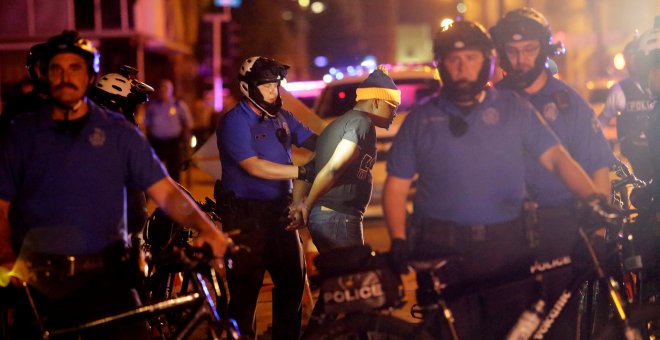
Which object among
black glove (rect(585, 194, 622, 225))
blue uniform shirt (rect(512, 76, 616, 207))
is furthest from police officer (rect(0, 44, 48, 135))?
black glove (rect(585, 194, 622, 225))

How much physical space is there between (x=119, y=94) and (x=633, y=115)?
436 centimetres

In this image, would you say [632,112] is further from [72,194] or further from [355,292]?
[72,194]

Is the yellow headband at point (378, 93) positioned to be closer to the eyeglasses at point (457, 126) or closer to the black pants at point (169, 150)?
the eyeglasses at point (457, 126)

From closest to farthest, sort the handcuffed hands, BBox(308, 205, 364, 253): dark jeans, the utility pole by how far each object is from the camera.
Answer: the handcuffed hands, BBox(308, 205, 364, 253): dark jeans, the utility pole

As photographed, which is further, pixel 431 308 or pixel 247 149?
pixel 247 149

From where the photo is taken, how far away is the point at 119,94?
6.97 metres

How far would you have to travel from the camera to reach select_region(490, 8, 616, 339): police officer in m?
5.52

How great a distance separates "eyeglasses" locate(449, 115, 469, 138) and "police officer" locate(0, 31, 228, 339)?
46.7 inches

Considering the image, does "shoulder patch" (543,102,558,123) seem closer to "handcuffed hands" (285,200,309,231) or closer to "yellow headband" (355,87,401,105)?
"yellow headband" (355,87,401,105)

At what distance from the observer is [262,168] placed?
20.7 ft

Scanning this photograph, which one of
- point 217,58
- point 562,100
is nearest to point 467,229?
point 562,100

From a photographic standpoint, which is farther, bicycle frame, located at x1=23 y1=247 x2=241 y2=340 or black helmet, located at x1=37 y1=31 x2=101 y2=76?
black helmet, located at x1=37 y1=31 x2=101 y2=76

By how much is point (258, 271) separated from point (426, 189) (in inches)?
66.0

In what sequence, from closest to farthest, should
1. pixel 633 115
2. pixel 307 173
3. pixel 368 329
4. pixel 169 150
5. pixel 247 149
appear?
1. pixel 368 329
2. pixel 247 149
3. pixel 307 173
4. pixel 633 115
5. pixel 169 150
